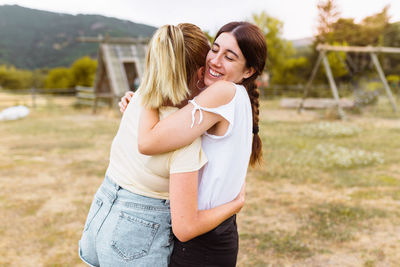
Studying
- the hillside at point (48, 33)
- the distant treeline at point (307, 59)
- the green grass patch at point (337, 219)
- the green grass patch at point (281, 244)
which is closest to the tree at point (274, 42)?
the distant treeline at point (307, 59)

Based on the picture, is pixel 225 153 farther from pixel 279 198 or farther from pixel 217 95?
pixel 279 198

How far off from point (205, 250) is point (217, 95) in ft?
2.08

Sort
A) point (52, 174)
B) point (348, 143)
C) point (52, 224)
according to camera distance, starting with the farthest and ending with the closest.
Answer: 1. point (348, 143)
2. point (52, 174)
3. point (52, 224)

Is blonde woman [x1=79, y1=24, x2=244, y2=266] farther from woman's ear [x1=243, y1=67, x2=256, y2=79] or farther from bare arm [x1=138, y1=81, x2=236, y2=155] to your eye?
woman's ear [x1=243, y1=67, x2=256, y2=79]

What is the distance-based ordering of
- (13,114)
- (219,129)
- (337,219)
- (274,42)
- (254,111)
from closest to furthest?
(219,129), (254,111), (337,219), (13,114), (274,42)

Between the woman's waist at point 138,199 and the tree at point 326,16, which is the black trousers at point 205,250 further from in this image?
the tree at point 326,16

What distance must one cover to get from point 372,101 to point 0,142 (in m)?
13.2

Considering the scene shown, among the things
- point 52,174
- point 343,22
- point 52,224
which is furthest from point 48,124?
point 343,22

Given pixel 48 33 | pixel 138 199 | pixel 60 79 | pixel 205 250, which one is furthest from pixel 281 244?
pixel 48 33

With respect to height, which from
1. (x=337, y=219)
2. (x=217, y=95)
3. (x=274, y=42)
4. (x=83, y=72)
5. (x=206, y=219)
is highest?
(x=217, y=95)

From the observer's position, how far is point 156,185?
138 centimetres

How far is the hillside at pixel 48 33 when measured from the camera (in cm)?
4681

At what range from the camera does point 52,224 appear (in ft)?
14.3

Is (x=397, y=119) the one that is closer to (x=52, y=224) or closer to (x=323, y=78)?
(x=52, y=224)
